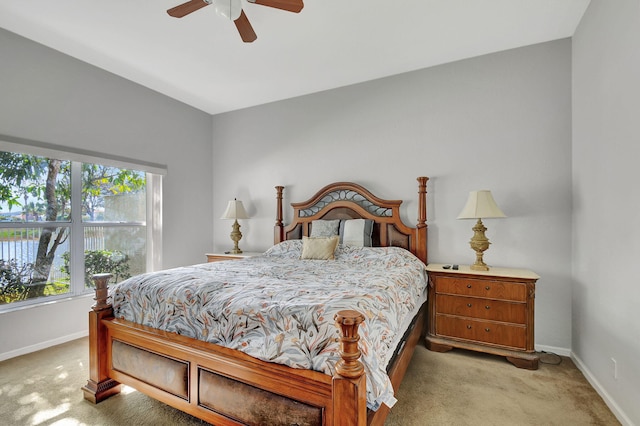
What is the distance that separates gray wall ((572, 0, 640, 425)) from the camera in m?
1.71

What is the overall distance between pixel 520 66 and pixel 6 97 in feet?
15.2

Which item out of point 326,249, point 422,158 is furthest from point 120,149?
point 422,158

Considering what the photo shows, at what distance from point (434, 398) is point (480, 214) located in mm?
1483

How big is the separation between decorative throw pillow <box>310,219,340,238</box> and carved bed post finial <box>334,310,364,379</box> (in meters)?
2.16

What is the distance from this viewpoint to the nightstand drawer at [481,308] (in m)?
2.44

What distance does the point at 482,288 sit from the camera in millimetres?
2541

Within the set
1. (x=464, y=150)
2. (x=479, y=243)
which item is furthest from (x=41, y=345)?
(x=464, y=150)

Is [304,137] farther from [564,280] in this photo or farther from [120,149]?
[564,280]

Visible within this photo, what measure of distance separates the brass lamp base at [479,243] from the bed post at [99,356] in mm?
2871

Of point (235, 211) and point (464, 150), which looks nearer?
point (464, 150)

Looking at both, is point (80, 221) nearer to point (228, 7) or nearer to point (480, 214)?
point (228, 7)

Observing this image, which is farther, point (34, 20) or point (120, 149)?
point (120, 149)

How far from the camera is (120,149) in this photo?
344 cm

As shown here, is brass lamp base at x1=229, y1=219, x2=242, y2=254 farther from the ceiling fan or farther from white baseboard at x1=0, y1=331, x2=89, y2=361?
the ceiling fan
